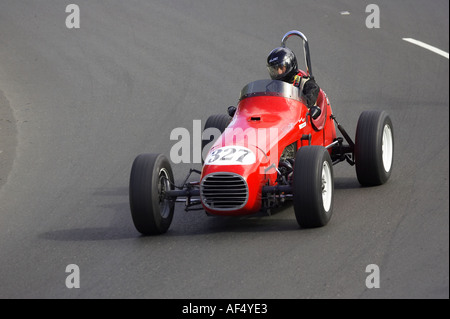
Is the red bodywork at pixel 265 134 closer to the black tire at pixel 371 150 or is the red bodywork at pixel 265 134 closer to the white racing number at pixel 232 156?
the white racing number at pixel 232 156

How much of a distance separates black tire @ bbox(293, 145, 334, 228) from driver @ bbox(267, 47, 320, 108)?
5.24 feet

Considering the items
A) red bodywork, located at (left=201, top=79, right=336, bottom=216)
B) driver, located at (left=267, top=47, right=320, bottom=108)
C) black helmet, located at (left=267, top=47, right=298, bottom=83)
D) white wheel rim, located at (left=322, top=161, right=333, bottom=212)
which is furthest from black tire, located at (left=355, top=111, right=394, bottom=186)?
white wheel rim, located at (left=322, top=161, right=333, bottom=212)

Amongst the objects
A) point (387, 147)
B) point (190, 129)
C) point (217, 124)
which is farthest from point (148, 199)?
point (190, 129)

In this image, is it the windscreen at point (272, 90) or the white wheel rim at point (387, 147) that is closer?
the windscreen at point (272, 90)

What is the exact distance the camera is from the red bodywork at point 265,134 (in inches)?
320

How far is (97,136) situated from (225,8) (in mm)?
6886

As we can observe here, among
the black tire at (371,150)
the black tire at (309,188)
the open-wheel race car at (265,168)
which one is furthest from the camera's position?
the black tire at (371,150)

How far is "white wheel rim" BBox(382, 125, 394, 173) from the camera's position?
995 centimetres

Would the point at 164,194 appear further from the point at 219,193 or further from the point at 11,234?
the point at 11,234

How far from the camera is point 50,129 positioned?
13547 mm

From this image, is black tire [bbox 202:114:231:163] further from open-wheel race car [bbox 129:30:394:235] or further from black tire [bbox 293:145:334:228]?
black tire [bbox 293:145:334:228]

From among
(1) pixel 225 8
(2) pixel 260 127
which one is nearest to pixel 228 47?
(1) pixel 225 8

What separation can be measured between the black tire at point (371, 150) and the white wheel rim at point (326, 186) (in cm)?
115

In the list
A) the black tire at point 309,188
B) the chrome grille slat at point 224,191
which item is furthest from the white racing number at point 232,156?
the black tire at point 309,188
